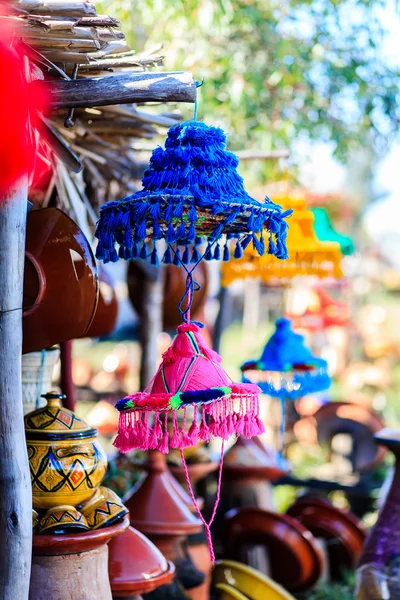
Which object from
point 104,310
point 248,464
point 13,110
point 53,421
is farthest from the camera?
point 248,464

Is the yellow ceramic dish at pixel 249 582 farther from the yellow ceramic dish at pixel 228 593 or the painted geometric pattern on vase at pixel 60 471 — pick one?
the painted geometric pattern on vase at pixel 60 471

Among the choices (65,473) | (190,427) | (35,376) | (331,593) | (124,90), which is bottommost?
(331,593)

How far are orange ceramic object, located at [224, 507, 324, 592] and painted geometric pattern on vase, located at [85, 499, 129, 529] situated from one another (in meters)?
1.54

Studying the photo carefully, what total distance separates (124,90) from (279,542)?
7.80ft

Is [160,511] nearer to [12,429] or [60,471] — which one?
[60,471]

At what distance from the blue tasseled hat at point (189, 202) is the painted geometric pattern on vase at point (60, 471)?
1.73ft

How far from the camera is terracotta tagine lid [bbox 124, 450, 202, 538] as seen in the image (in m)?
2.96

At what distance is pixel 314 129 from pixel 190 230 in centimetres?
395

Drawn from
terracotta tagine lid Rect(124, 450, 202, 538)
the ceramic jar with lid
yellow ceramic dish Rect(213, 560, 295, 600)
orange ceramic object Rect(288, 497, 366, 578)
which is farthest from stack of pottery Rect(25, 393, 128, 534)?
orange ceramic object Rect(288, 497, 366, 578)

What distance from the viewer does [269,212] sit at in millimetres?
2158

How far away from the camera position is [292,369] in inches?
151

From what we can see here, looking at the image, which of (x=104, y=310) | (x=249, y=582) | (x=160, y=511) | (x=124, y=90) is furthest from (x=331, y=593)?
(x=124, y=90)

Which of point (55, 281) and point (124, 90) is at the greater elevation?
point (124, 90)

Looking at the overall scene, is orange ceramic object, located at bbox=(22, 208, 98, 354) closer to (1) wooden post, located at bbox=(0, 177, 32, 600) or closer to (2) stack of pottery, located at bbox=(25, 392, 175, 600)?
(2) stack of pottery, located at bbox=(25, 392, 175, 600)
